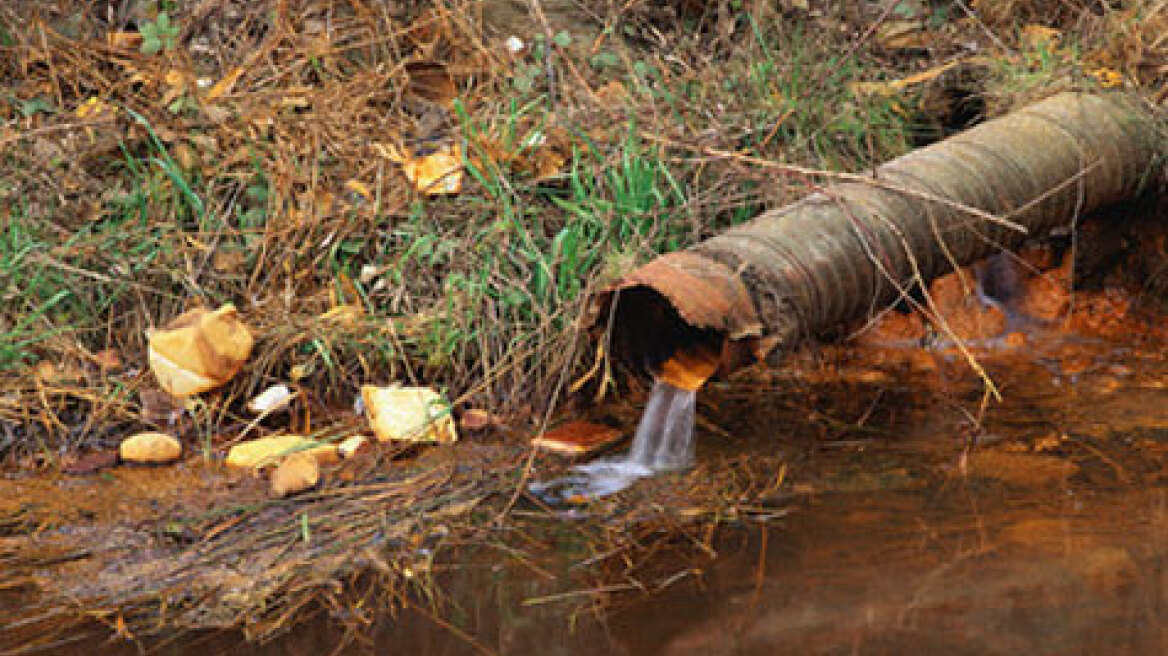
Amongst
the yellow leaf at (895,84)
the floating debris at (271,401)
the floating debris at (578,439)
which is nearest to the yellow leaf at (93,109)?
the floating debris at (271,401)

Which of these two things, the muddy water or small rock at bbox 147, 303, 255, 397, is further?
small rock at bbox 147, 303, 255, 397

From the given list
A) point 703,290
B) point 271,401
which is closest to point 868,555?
point 703,290

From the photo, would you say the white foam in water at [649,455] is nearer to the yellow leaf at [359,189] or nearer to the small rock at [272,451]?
the small rock at [272,451]

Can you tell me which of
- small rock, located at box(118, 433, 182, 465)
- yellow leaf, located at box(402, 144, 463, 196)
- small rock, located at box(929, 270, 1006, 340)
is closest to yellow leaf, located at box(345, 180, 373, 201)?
yellow leaf, located at box(402, 144, 463, 196)

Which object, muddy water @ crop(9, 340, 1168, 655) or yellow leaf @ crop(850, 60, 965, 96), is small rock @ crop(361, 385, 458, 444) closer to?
muddy water @ crop(9, 340, 1168, 655)

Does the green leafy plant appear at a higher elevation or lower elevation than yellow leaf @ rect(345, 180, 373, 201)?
higher

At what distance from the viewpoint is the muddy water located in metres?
2.09

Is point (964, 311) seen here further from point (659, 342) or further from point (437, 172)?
point (437, 172)

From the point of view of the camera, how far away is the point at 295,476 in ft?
9.18

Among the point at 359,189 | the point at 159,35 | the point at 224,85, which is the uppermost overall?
the point at 159,35

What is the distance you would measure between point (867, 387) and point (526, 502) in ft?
3.79

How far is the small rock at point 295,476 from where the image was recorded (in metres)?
2.79

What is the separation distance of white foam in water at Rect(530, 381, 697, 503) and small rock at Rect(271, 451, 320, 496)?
0.50 m

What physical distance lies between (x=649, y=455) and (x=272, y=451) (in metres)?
0.92
